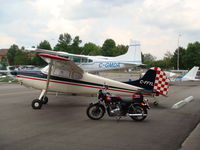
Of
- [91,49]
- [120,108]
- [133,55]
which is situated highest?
[91,49]

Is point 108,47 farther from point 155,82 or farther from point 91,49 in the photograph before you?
point 155,82

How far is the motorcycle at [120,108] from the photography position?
826cm

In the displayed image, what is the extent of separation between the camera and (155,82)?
11.2 m

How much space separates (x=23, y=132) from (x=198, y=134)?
459 centimetres

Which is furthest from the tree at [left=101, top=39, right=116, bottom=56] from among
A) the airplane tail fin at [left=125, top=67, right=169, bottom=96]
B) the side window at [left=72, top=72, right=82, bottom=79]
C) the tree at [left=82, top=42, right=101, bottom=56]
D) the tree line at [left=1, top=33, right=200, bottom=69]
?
the airplane tail fin at [left=125, top=67, right=169, bottom=96]

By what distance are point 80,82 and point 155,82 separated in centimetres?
336

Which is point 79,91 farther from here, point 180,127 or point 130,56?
point 130,56

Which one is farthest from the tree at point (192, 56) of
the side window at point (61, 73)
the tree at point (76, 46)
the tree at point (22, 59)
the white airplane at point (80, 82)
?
the side window at point (61, 73)

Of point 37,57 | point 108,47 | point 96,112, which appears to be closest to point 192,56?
point 108,47

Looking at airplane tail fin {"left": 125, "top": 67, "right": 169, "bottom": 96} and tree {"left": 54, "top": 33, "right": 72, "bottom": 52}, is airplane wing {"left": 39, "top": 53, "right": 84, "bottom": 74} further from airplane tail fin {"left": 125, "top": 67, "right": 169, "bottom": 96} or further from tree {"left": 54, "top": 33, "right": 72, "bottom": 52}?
tree {"left": 54, "top": 33, "right": 72, "bottom": 52}

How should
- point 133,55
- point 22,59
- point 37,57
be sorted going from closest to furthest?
point 133,55 < point 37,57 < point 22,59

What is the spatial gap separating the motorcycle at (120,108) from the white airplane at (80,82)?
9.46ft

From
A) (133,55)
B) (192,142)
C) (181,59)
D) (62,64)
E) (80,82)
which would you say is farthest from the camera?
(181,59)

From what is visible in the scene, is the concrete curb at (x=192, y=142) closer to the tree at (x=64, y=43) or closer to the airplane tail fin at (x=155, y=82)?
the airplane tail fin at (x=155, y=82)
